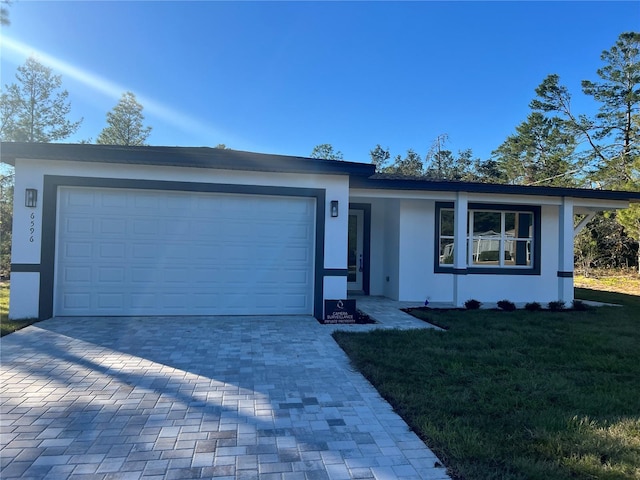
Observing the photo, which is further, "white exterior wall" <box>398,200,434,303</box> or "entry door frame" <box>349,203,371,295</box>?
"entry door frame" <box>349,203,371,295</box>

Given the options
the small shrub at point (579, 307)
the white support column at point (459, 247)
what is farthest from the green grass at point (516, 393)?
the small shrub at point (579, 307)

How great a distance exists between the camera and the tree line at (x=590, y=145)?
21.7m

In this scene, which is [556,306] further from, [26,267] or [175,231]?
[26,267]

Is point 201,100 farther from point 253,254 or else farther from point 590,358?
point 590,358

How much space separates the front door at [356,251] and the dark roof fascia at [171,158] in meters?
3.69

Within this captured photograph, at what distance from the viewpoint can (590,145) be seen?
87.3 feet

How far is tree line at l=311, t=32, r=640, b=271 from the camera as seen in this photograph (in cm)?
2172

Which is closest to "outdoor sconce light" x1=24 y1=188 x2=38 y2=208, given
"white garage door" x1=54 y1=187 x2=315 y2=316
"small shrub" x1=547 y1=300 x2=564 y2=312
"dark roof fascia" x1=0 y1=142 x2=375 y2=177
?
"white garage door" x1=54 y1=187 x2=315 y2=316

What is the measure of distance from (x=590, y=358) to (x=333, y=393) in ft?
12.3

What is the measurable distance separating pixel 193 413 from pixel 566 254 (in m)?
10.1

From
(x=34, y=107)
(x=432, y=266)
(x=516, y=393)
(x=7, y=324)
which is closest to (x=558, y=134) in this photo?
(x=432, y=266)

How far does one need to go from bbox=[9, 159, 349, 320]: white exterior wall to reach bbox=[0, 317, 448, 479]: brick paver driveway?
4.35ft

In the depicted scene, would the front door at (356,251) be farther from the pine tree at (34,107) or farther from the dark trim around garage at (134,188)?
the pine tree at (34,107)

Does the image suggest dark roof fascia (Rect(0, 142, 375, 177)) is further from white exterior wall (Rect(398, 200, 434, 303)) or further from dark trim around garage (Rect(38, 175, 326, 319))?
white exterior wall (Rect(398, 200, 434, 303))
